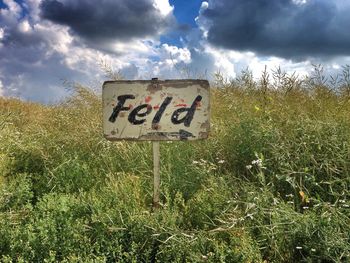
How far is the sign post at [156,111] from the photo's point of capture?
4250 mm

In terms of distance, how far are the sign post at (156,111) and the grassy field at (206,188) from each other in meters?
0.36

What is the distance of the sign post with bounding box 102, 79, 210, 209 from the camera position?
→ 4.25m

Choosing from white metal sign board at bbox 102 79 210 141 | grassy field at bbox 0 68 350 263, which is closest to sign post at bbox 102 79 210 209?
white metal sign board at bbox 102 79 210 141

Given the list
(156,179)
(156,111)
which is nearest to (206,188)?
Result: (156,179)

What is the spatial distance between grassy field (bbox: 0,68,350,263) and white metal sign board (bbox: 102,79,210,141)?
1.27ft

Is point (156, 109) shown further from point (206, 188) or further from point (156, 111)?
point (206, 188)

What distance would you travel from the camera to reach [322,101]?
541cm

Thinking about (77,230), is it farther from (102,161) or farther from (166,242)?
(102,161)

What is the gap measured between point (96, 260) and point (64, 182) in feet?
6.04

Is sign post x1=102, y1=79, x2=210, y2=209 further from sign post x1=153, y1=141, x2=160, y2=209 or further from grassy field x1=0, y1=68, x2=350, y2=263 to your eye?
grassy field x1=0, y1=68, x2=350, y2=263

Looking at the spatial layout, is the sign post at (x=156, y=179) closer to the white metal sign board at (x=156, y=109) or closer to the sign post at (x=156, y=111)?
the sign post at (x=156, y=111)

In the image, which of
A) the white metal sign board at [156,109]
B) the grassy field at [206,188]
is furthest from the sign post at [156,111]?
the grassy field at [206,188]

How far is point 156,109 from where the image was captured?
4305 millimetres

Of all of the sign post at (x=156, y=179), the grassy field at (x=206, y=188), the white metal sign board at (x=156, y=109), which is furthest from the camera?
the white metal sign board at (x=156, y=109)
